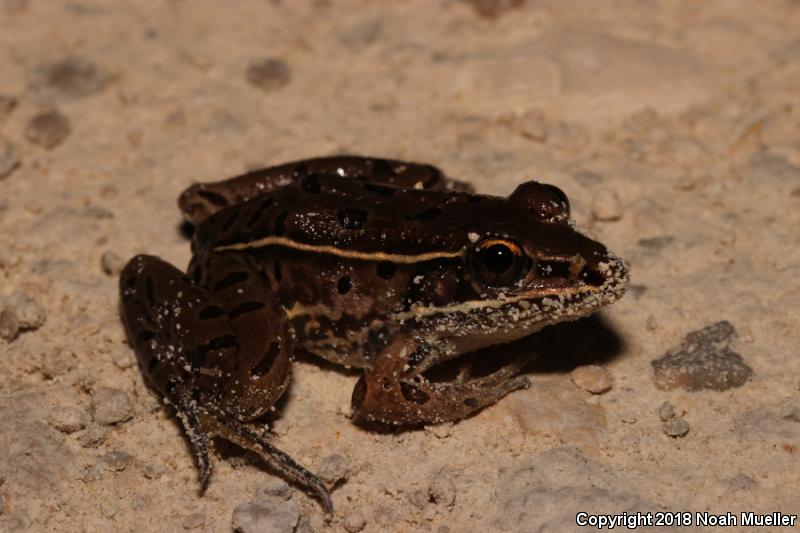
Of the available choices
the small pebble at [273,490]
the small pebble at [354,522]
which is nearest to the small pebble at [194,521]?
the small pebble at [273,490]

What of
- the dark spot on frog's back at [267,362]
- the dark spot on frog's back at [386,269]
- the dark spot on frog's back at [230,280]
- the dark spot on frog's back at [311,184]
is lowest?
the dark spot on frog's back at [267,362]

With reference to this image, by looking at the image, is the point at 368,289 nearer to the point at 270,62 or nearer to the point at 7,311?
the point at 7,311

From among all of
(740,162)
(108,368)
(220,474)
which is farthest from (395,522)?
(740,162)

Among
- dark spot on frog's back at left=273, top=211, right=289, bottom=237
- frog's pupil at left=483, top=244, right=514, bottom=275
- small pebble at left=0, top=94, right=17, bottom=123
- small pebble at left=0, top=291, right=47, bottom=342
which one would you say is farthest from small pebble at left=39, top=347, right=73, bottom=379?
frog's pupil at left=483, top=244, right=514, bottom=275

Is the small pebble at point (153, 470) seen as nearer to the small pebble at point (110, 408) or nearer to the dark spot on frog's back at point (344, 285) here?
the small pebble at point (110, 408)

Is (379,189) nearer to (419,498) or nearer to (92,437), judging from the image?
(419,498)

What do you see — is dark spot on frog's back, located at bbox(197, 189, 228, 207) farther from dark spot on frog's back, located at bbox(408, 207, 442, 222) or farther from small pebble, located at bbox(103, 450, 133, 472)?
small pebble, located at bbox(103, 450, 133, 472)

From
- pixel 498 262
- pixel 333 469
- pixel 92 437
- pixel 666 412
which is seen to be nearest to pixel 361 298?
pixel 498 262
